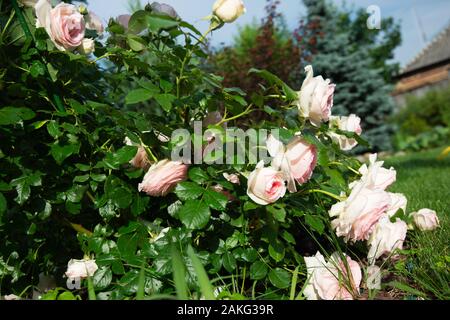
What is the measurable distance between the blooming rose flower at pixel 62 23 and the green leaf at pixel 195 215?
56cm

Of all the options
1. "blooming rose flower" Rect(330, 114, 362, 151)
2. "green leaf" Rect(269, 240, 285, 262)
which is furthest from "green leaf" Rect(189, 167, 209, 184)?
"blooming rose flower" Rect(330, 114, 362, 151)

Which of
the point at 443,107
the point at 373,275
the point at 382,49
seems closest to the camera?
the point at 373,275

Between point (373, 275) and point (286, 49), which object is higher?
point (286, 49)

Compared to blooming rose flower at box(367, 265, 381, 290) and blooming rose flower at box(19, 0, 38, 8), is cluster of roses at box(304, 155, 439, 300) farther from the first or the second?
blooming rose flower at box(19, 0, 38, 8)

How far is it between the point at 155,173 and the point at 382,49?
27.9 metres

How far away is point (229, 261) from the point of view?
127 cm

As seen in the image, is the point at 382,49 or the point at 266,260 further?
the point at 382,49

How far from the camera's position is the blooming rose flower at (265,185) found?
46.5 inches

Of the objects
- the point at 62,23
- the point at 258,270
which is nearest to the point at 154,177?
the point at 258,270

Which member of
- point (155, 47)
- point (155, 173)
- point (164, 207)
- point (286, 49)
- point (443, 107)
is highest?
point (286, 49)
